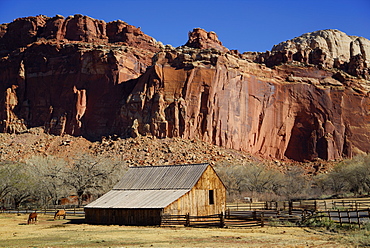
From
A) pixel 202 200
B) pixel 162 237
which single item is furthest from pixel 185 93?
pixel 162 237

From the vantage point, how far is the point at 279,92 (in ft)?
355

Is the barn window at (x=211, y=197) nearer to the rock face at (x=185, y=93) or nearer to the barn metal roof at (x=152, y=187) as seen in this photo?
the barn metal roof at (x=152, y=187)

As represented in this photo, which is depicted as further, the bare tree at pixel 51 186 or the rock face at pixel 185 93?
the rock face at pixel 185 93

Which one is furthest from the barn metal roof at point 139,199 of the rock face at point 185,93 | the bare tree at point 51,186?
the rock face at point 185,93

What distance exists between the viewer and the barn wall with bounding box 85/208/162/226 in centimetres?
3584

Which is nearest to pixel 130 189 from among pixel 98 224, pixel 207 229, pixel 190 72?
pixel 98 224

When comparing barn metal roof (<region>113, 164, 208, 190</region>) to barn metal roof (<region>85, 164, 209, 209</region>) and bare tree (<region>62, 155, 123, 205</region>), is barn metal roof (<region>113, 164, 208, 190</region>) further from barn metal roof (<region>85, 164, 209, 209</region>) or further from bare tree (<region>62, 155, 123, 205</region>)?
bare tree (<region>62, 155, 123, 205</region>)

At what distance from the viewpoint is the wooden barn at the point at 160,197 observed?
3641 cm

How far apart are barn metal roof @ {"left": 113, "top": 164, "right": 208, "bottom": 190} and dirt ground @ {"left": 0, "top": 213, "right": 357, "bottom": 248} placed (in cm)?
606

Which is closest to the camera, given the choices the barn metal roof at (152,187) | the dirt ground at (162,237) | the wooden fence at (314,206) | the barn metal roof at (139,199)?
the dirt ground at (162,237)

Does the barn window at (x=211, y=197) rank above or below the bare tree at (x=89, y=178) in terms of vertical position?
below

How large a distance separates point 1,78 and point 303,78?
6982 centimetres

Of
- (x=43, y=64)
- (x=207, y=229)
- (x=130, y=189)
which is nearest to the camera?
(x=207, y=229)

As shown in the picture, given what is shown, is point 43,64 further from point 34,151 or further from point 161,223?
point 161,223
